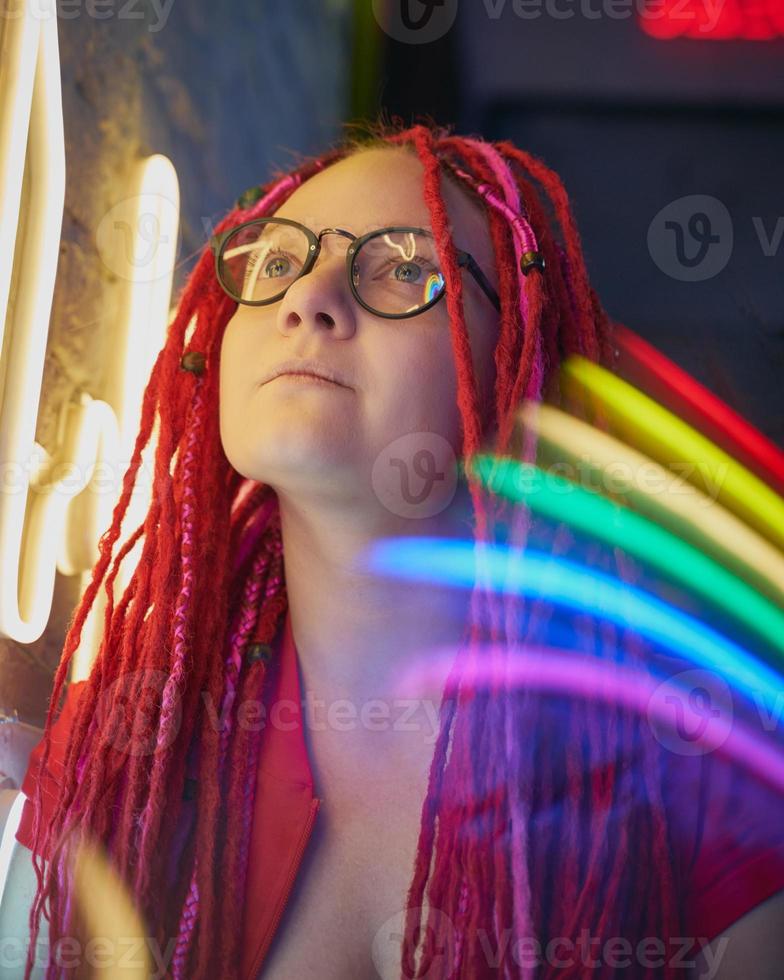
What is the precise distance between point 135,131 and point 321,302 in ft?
2.42

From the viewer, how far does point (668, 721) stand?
1312mm

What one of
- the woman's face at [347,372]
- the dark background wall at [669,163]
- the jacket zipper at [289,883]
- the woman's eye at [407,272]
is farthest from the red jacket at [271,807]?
the dark background wall at [669,163]

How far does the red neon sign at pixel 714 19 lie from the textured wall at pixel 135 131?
0.99 meters

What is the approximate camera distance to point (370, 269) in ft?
4.20

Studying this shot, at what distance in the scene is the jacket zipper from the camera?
3.93 feet

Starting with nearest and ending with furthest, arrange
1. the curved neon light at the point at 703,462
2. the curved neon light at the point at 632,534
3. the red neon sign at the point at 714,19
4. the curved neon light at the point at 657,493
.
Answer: the curved neon light at the point at 632,534, the curved neon light at the point at 657,493, the curved neon light at the point at 703,462, the red neon sign at the point at 714,19

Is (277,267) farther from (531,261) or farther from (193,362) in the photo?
(531,261)

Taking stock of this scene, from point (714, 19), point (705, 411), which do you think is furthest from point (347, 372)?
point (714, 19)

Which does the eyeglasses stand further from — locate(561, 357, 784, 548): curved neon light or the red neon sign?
the red neon sign

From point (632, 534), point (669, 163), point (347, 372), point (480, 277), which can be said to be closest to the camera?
point (347, 372)

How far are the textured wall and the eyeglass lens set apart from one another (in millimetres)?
349

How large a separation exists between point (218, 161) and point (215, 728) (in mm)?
1396

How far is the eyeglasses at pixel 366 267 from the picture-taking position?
4.16 ft

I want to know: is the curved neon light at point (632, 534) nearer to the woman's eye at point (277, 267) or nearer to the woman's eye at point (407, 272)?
the woman's eye at point (407, 272)
